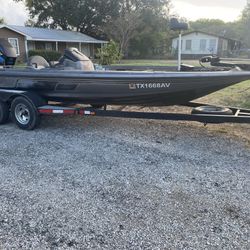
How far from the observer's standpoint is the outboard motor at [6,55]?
666 centimetres

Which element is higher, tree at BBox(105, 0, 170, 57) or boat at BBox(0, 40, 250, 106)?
tree at BBox(105, 0, 170, 57)

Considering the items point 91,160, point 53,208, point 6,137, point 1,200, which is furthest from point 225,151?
point 6,137

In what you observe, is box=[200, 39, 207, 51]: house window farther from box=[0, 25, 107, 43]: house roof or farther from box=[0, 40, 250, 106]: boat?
box=[0, 40, 250, 106]: boat

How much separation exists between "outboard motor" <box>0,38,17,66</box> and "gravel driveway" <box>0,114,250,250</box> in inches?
76.9

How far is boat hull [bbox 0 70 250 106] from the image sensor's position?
4836 mm

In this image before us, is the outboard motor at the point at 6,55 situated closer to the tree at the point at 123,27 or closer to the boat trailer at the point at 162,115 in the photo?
the boat trailer at the point at 162,115

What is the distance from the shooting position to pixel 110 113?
17.6 feet

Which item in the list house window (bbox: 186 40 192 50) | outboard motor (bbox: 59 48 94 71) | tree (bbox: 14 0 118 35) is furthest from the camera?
house window (bbox: 186 40 192 50)

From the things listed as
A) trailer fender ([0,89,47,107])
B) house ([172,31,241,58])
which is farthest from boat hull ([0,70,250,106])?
house ([172,31,241,58])

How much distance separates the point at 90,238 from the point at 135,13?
116ft

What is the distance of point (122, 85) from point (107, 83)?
257 mm

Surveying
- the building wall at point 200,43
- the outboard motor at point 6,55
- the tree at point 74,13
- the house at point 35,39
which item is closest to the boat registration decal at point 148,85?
the outboard motor at point 6,55

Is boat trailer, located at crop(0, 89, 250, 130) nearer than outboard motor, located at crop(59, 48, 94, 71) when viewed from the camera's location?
Yes

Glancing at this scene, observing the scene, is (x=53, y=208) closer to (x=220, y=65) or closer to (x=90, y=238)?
(x=90, y=238)
